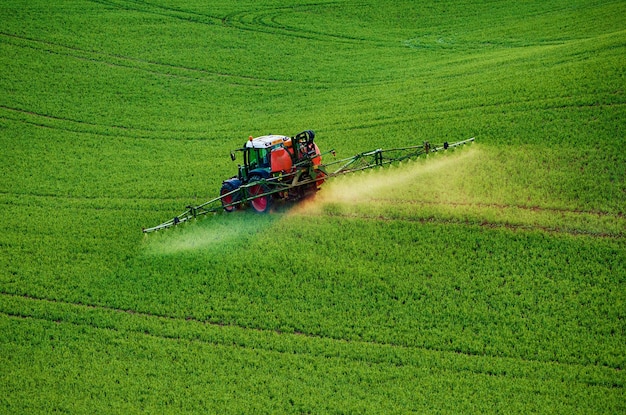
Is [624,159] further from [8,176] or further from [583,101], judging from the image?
[8,176]

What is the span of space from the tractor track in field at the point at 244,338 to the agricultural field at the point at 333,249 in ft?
0.19

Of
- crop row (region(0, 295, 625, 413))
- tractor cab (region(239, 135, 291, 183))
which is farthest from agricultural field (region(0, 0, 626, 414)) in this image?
tractor cab (region(239, 135, 291, 183))

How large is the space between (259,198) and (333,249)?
4.15 meters

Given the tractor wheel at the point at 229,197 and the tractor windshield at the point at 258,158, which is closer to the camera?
the tractor windshield at the point at 258,158

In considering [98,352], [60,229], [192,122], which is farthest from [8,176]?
[98,352]

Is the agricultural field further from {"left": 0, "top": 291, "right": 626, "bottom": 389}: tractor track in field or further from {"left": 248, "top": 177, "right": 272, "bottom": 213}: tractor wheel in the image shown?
{"left": 248, "top": 177, "right": 272, "bottom": 213}: tractor wheel

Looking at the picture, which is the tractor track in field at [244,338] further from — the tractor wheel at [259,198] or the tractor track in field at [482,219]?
the tractor wheel at [259,198]

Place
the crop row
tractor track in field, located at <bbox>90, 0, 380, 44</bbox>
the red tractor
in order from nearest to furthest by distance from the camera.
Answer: the crop row < the red tractor < tractor track in field, located at <bbox>90, 0, 380, 44</bbox>

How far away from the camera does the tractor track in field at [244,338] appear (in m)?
16.9

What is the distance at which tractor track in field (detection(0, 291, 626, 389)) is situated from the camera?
1694 cm

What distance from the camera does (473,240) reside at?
22172 mm

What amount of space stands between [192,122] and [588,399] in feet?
91.0

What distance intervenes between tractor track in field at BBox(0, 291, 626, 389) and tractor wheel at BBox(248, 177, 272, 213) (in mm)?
6342

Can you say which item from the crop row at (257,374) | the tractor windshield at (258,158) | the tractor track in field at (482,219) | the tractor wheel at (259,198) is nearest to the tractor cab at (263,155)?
the tractor windshield at (258,158)
